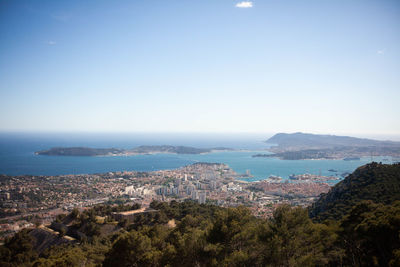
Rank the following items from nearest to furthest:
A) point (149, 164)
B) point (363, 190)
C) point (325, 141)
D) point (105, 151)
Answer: point (363, 190)
point (149, 164)
point (105, 151)
point (325, 141)

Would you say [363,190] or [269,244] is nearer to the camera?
[269,244]

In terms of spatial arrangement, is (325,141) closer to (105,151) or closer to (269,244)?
(105,151)

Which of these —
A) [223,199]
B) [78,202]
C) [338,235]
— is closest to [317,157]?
[223,199]

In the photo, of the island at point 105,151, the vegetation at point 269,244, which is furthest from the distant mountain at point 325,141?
the vegetation at point 269,244

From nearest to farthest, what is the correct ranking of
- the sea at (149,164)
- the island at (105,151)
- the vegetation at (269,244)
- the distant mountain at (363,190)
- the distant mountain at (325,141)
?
1. the vegetation at (269,244)
2. the distant mountain at (363,190)
3. the sea at (149,164)
4. the island at (105,151)
5. the distant mountain at (325,141)

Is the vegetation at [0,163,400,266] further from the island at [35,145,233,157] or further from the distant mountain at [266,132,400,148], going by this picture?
the distant mountain at [266,132,400,148]

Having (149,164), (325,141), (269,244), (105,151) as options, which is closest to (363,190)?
(269,244)

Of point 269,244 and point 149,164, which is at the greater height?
point 269,244

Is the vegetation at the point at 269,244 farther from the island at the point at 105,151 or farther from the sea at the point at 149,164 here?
the island at the point at 105,151
